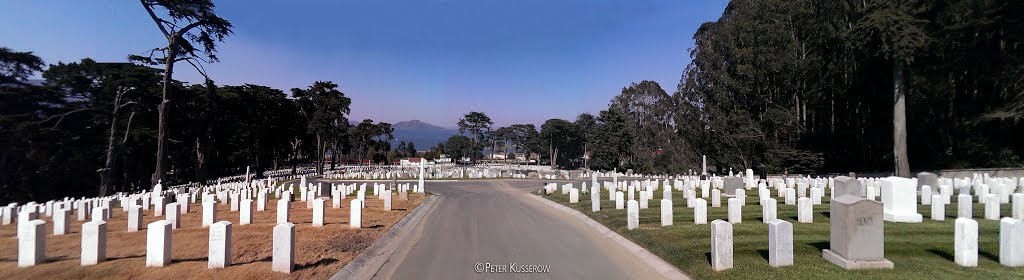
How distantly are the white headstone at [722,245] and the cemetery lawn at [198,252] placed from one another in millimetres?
5627

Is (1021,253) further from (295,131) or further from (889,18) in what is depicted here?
(295,131)

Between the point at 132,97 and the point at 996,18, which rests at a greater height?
the point at 996,18

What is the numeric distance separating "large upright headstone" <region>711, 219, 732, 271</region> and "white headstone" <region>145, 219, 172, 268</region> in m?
8.14

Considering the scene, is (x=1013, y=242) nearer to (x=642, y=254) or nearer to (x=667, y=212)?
(x=642, y=254)

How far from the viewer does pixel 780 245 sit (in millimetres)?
7719

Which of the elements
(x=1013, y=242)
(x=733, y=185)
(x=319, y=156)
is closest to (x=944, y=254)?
(x=1013, y=242)

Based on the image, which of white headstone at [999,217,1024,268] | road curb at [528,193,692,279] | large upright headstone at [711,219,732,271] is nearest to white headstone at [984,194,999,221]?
white headstone at [999,217,1024,268]

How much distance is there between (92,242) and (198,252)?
1692 millimetres

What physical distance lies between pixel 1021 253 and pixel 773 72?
3814 centimetres

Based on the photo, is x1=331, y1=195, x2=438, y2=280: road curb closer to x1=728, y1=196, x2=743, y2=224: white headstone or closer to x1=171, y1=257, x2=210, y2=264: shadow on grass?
x1=171, y1=257, x2=210, y2=264: shadow on grass

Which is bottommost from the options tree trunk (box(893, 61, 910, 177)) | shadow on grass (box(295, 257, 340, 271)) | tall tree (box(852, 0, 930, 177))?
shadow on grass (box(295, 257, 340, 271))

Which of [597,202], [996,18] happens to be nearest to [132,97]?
[597,202]

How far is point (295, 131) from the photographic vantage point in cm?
7519

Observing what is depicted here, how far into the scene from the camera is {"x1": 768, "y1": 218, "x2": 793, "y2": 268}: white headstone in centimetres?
764
